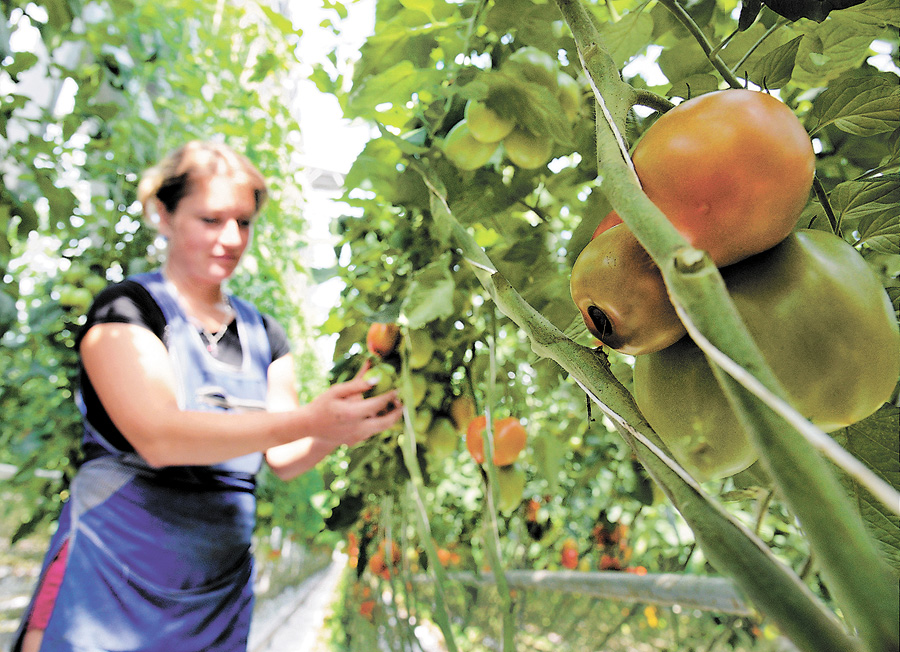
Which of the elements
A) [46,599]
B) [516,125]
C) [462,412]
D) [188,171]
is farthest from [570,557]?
[516,125]

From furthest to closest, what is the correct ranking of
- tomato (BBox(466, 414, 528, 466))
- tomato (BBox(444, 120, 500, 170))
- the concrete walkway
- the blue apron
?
1. the concrete walkway
2. the blue apron
3. tomato (BBox(466, 414, 528, 466))
4. tomato (BBox(444, 120, 500, 170))

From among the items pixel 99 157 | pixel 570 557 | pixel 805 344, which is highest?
pixel 99 157

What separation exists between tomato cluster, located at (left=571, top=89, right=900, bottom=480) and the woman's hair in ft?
3.45

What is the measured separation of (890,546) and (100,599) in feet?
3.11

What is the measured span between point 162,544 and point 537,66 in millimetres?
852

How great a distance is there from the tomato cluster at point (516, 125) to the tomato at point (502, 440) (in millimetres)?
338

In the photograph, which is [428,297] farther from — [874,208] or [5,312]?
[5,312]

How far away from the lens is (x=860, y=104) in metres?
0.24

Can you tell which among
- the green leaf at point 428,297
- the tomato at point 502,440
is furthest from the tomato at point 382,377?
the green leaf at point 428,297

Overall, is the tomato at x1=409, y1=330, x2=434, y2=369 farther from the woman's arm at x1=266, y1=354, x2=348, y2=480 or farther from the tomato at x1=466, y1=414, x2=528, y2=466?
the woman's arm at x1=266, y1=354, x2=348, y2=480

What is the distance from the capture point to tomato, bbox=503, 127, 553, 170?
46 centimetres

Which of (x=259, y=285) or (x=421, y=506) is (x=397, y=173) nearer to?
(x=421, y=506)

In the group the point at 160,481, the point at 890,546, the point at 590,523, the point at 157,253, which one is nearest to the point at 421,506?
the point at 890,546

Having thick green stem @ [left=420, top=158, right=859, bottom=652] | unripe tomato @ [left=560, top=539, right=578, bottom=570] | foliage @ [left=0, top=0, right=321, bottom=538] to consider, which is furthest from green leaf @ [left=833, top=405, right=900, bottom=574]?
unripe tomato @ [left=560, top=539, right=578, bottom=570]
